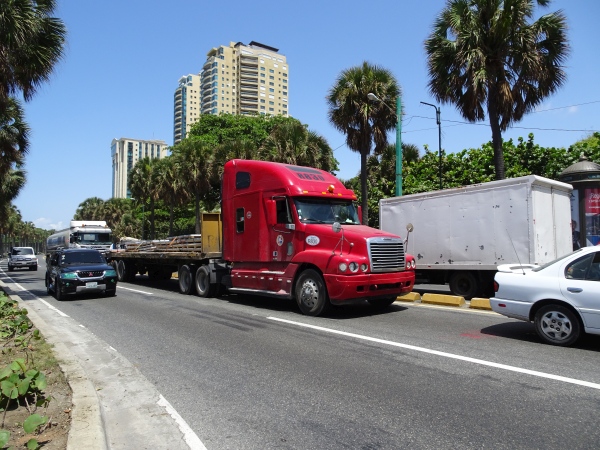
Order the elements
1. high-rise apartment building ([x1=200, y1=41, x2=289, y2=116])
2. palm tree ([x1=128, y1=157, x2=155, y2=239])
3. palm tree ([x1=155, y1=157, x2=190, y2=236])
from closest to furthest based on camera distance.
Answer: palm tree ([x1=155, y1=157, x2=190, y2=236])
palm tree ([x1=128, y1=157, x2=155, y2=239])
high-rise apartment building ([x1=200, y1=41, x2=289, y2=116])

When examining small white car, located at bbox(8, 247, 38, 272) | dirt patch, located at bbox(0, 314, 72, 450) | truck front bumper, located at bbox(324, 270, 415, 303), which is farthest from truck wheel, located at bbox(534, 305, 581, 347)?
small white car, located at bbox(8, 247, 38, 272)

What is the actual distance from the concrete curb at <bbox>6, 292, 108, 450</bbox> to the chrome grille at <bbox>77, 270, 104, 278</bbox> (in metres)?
8.29

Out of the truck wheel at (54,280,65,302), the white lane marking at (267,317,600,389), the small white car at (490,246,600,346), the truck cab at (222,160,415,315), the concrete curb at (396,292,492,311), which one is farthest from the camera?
the truck wheel at (54,280,65,302)

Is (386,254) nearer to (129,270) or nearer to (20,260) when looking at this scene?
(129,270)

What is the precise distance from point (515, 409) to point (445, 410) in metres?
0.65

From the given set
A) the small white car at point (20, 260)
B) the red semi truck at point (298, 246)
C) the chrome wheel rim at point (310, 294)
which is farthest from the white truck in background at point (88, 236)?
the chrome wheel rim at point (310, 294)

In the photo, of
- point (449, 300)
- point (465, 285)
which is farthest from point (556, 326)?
point (465, 285)

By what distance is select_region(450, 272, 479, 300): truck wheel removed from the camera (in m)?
12.3

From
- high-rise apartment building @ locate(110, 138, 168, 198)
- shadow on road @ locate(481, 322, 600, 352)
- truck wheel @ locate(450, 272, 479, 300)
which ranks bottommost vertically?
shadow on road @ locate(481, 322, 600, 352)

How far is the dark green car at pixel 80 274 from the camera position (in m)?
14.1

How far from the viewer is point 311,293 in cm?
979

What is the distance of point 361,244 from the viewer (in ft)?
30.9

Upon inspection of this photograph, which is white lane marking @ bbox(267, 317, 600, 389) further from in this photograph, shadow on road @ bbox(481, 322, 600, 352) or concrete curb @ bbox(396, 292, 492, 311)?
concrete curb @ bbox(396, 292, 492, 311)

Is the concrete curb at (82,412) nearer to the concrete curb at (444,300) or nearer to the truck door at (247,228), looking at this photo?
the truck door at (247,228)
